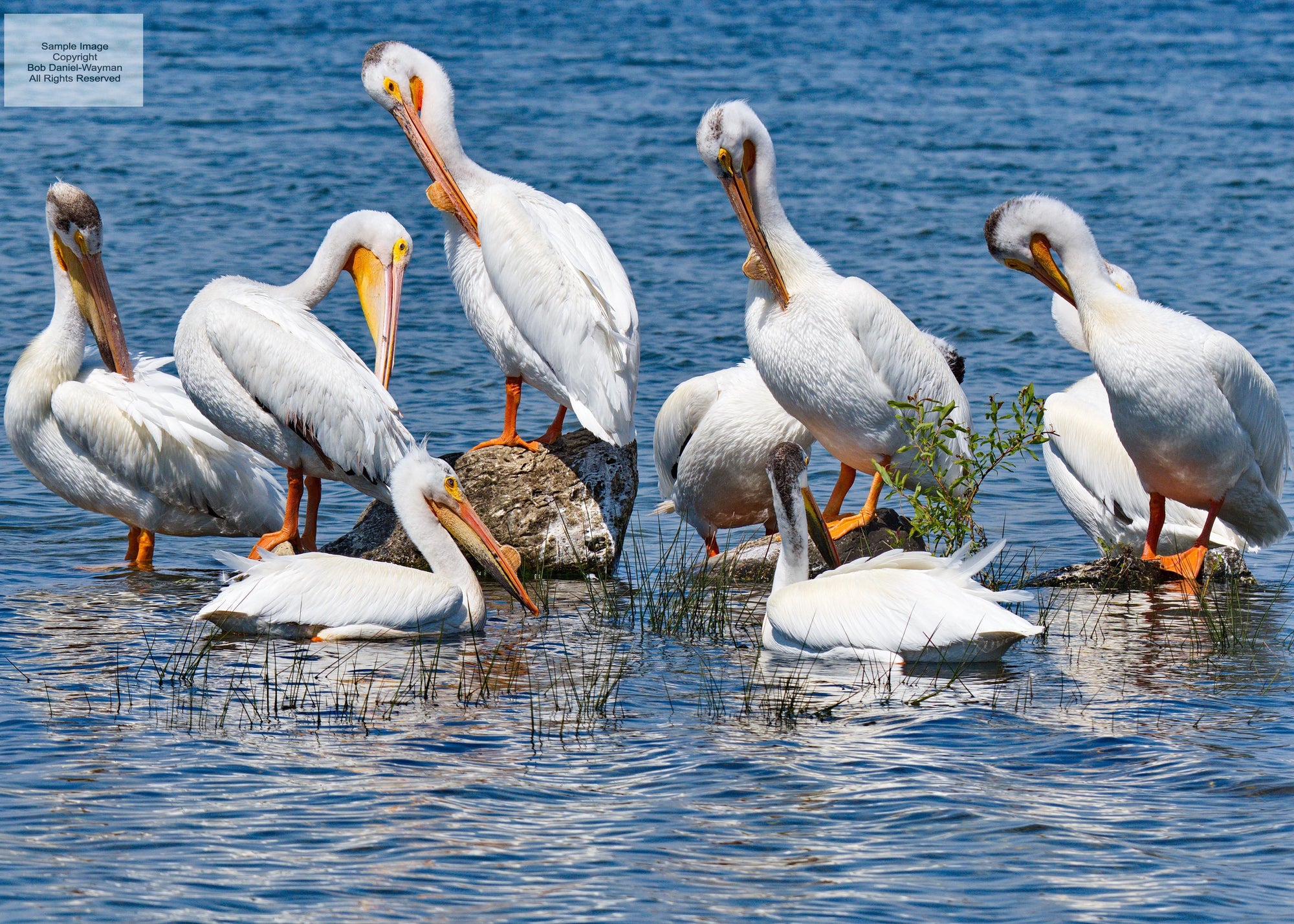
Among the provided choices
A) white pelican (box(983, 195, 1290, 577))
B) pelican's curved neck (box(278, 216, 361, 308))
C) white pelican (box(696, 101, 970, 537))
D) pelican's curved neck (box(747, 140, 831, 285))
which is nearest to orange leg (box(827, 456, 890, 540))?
white pelican (box(696, 101, 970, 537))

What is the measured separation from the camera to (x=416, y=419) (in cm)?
1000

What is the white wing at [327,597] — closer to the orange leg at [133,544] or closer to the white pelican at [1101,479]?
the orange leg at [133,544]

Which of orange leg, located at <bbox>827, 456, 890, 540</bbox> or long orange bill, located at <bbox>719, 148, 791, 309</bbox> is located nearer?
long orange bill, located at <bbox>719, 148, 791, 309</bbox>

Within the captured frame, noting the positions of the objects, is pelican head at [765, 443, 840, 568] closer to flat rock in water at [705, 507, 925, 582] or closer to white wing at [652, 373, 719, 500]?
flat rock in water at [705, 507, 925, 582]

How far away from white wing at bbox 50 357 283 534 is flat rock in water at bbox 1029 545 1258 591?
344cm

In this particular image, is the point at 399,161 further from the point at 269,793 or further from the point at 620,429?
the point at 269,793

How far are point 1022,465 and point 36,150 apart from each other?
12.4 meters

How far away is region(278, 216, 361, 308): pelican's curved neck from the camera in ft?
24.2

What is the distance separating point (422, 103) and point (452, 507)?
212cm

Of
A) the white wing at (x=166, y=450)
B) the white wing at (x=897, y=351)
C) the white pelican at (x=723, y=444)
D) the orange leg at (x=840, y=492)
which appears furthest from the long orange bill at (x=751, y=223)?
the white wing at (x=166, y=450)

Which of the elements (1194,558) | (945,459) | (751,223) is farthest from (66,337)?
(1194,558)

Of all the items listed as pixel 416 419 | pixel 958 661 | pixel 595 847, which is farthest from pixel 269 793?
pixel 416 419

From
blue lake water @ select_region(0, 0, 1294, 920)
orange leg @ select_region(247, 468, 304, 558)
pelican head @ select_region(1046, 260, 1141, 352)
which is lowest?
blue lake water @ select_region(0, 0, 1294, 920)

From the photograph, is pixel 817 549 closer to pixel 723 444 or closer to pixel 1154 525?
pixel 723 444
